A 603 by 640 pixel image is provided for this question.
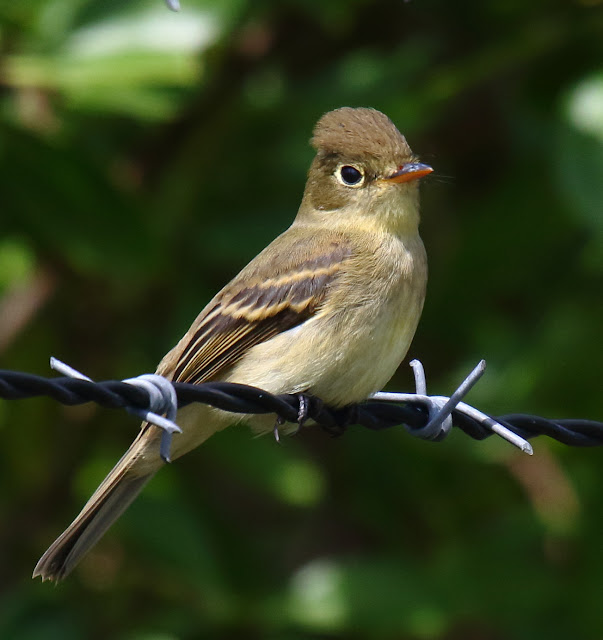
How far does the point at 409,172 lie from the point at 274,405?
1.62 meters

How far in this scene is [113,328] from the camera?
579 centimetres

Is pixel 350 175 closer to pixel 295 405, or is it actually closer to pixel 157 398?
pixel 295 405

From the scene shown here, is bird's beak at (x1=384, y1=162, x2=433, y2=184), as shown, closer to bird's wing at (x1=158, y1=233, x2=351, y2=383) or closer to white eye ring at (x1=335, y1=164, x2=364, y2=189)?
white eye ring at (x1=335, y1=164, x2=364, y2=189)

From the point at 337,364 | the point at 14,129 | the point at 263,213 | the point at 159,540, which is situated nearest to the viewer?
the point at 337,364

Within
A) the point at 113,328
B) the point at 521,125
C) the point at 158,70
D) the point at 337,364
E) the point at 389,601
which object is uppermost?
the point at 158,70

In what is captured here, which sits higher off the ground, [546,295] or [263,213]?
[263,213]

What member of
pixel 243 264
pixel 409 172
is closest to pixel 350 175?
pixel 409 172

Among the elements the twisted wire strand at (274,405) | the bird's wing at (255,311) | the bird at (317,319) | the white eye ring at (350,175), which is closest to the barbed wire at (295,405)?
the twisted wire strand at (274,405)

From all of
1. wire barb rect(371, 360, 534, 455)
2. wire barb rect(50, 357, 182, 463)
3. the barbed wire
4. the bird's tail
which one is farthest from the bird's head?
wire barb rect(50, 357, 182, 463)

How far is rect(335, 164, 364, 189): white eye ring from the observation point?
466 cm

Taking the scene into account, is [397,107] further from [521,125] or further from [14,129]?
[14,129]

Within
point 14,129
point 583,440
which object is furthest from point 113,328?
point 583,440

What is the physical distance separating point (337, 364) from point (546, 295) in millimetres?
2060

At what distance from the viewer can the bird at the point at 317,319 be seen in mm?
4004
